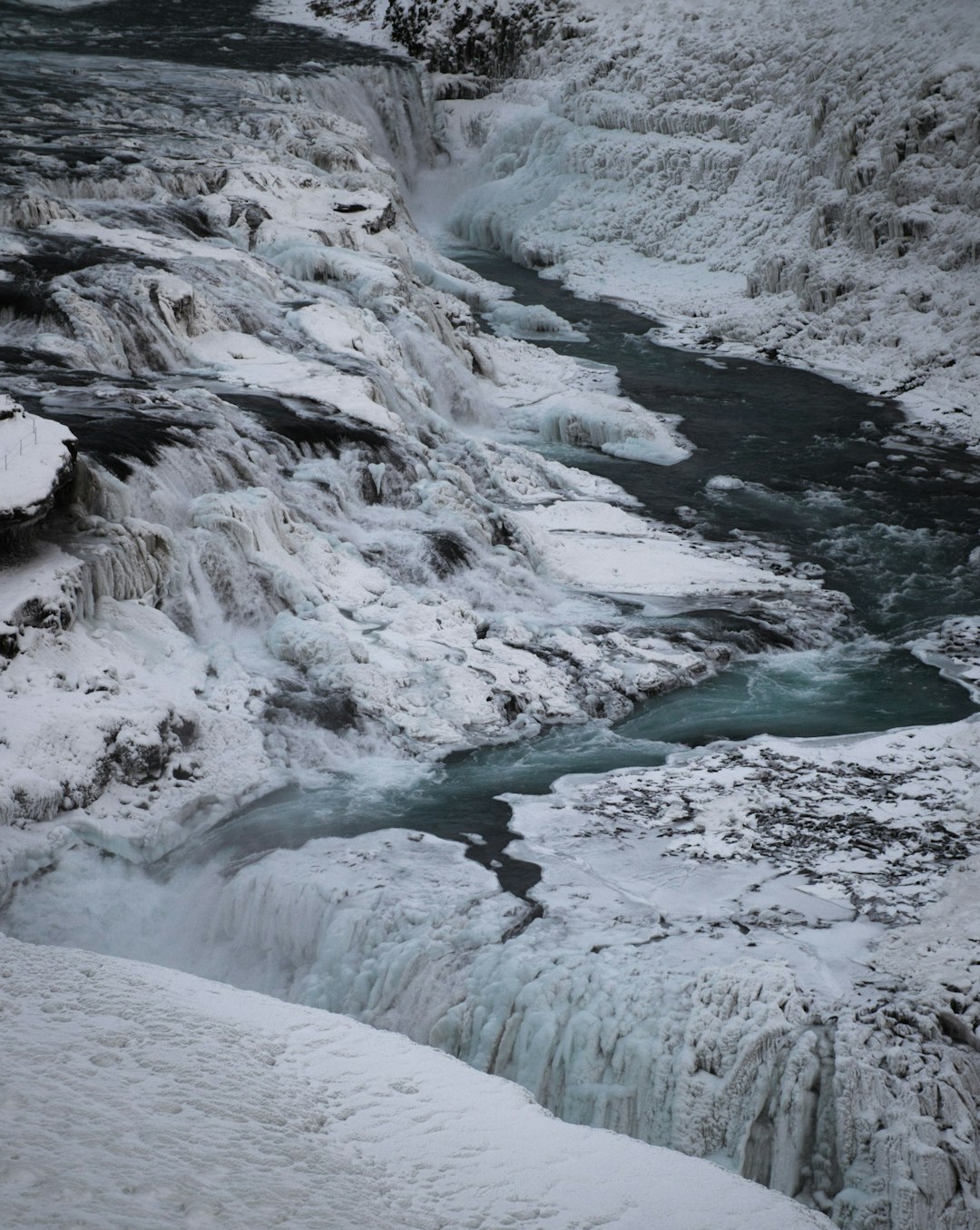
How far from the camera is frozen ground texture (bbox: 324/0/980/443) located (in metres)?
19.9

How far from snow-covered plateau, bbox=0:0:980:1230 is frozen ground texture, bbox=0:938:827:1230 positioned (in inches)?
0.8

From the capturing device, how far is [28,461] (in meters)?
8.01

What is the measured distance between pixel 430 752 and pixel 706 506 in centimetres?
→ 669

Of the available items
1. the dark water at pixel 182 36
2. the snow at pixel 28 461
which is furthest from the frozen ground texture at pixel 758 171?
the snow at pixel 28 461

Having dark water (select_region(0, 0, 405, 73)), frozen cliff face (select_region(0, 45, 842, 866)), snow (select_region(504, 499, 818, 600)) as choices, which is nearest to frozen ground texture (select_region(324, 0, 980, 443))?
dark water (select_region(0, 0, 405, 73))

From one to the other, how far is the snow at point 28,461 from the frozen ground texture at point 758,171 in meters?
12.6

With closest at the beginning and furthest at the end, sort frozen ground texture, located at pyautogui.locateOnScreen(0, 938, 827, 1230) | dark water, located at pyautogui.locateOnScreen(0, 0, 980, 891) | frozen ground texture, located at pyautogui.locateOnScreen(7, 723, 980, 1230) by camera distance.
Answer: frozen ground texture, located at pyautogui.locateOnScreen(0, 938, 827, 1230) → frozen ground texture, located at pyautogui.locateOnScreen(7, 723, 980, 1230) → dark water, located at pyautogui.locateOnScreen(0, 0, 980, 891)

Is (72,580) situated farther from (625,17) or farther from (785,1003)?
(625,17)

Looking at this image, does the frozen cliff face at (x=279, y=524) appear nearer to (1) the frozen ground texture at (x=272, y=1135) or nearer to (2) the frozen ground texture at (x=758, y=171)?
(1) the frozen ground texture at (x=272, y=1135)

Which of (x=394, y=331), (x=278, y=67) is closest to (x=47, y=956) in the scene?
(x=394, y=331)

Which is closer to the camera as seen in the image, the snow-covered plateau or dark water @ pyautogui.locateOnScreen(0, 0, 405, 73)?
the snow-covered plateau

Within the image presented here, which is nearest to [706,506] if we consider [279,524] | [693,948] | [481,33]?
[279,524]

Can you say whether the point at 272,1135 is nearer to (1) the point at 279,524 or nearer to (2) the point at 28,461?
(2) the point at 28,461

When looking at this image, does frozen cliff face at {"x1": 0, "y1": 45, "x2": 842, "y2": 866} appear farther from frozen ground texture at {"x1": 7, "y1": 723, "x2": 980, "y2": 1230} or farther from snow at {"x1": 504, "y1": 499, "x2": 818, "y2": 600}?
frozen ground texture at {"x1": 7, "y1": 723, "x2": 980, "y2": 1230}
